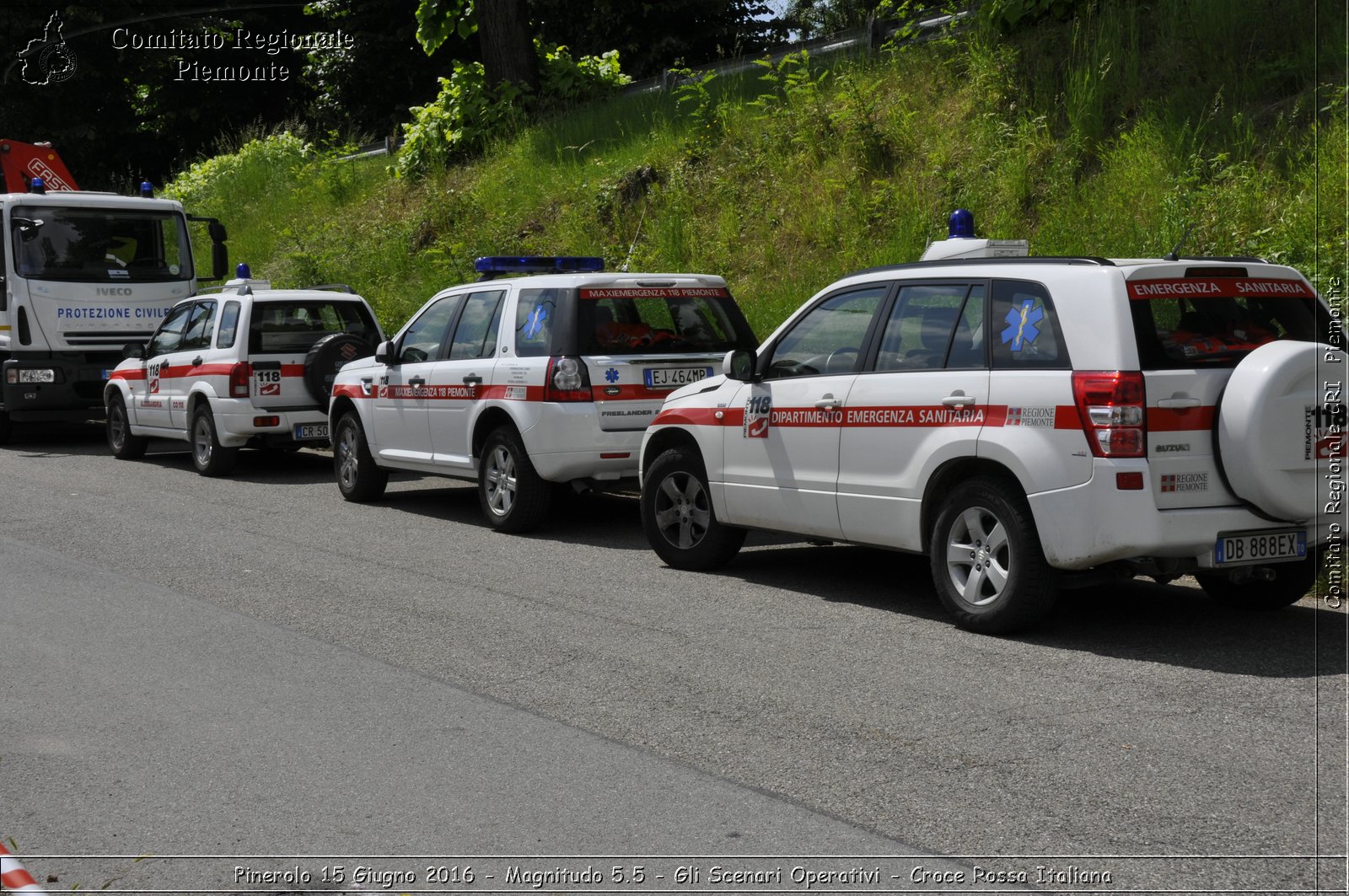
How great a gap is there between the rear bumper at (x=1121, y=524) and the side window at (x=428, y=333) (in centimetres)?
623

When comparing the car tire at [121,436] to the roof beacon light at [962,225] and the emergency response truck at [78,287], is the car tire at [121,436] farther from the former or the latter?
the roof beacon light at [962,225]

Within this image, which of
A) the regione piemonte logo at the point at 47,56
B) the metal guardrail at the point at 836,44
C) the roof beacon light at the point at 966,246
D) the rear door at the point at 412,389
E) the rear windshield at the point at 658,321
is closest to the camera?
the roof beacon light at the point at 966,246

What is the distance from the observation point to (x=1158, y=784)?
4.88 metres

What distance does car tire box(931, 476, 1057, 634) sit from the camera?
270 inches

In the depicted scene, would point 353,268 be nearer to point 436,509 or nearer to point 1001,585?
point 436,509

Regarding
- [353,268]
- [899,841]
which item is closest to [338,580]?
[899,841]

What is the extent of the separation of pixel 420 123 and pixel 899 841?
73.4ft

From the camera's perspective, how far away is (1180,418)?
6.57 meters

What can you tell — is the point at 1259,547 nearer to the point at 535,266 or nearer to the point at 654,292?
the point at 654,292

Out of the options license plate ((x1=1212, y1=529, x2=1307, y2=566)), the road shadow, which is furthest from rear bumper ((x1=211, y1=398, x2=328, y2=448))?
license plate ((x1=1212, y1=529, x2=1307, y2=566))

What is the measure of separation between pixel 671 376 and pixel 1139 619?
4.14m

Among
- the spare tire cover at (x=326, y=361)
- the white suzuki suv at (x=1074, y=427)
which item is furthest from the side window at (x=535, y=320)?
the spare tire cover at (x=326, y=361)

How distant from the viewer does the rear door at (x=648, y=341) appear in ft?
34.2

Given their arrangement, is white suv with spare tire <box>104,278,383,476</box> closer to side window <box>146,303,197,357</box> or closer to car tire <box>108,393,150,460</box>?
side window <box>146,303,197,357</box>
